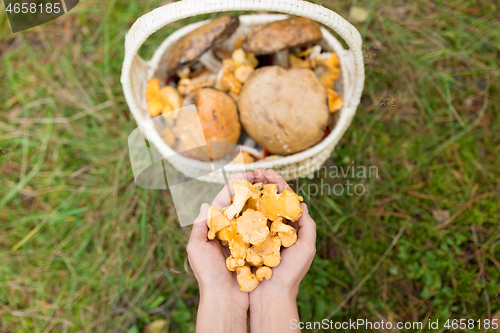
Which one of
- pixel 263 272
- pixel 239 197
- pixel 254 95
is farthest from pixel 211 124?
pixel 263 272

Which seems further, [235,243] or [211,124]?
[211,124]

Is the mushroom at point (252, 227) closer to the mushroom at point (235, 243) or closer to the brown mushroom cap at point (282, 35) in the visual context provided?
the mushroom at point (235, 243)

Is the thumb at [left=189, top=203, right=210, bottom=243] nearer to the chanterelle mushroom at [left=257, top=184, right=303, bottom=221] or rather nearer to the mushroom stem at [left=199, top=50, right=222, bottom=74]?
the chanterelle mushroom at [left=257, top=184, right=303, bottom=221]

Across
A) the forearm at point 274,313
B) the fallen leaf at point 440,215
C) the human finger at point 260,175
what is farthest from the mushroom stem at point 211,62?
the fallen leaf at point 440,215

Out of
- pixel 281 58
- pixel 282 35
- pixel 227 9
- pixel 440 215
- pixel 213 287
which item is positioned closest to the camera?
pixel 227 9

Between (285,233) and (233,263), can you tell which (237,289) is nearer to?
(233,263)

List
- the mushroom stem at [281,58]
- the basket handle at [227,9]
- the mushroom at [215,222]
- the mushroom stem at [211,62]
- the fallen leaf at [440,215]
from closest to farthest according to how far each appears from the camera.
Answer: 1. the basket handle at [227,9]
2. the mushroom at [215,222]
3. the mushroom stem at [281,58]
4. the mushroom stem at [211,62]
5. the fallen leaf at [440,215]

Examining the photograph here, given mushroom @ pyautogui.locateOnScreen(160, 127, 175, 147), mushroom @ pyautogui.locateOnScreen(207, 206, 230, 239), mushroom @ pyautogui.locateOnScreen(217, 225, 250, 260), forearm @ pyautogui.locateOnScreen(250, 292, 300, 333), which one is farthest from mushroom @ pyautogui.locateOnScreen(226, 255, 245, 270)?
mushroom @ pyautogui.locateOnScreen(160, 127, 175, 147)
